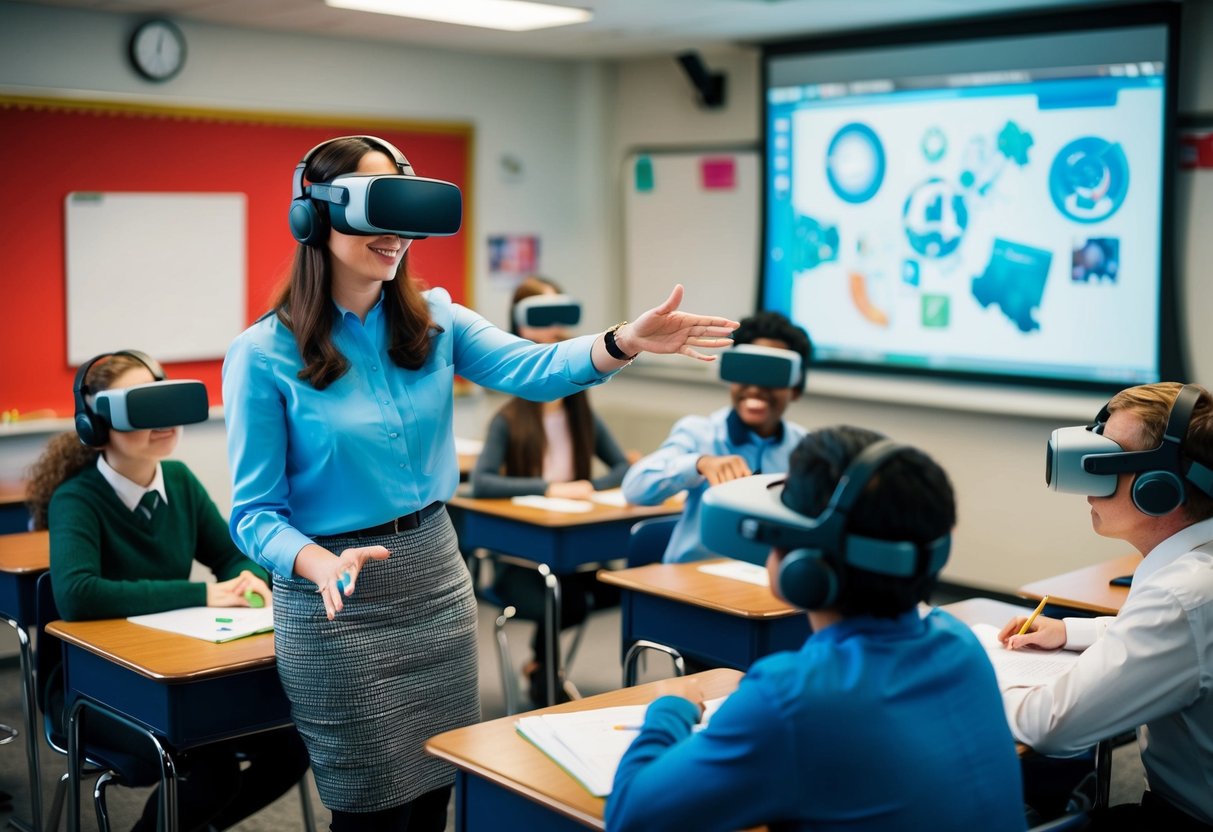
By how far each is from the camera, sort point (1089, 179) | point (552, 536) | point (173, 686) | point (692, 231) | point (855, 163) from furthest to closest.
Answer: point (692, 231), point (855, 163), point (1089, 179), point (552, 536), point (173, 686)

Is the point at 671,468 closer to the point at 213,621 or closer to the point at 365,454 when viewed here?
the point at 213,621

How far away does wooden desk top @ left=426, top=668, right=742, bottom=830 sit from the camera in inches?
67.1

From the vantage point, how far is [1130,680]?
74.7 inches

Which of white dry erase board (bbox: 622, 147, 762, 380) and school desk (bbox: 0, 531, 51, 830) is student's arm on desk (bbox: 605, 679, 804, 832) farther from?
white dry erase board (bbox: 622, 147, 762, 380)

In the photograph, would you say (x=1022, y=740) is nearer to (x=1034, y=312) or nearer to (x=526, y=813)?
(x=526, y=813)

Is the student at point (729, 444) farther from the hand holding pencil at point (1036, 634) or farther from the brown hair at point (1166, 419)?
the brown hair at point (1166, 419)

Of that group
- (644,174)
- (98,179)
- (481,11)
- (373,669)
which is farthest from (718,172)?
(373,669)

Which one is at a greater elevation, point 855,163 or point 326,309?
point 855,163

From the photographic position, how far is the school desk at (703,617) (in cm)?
281

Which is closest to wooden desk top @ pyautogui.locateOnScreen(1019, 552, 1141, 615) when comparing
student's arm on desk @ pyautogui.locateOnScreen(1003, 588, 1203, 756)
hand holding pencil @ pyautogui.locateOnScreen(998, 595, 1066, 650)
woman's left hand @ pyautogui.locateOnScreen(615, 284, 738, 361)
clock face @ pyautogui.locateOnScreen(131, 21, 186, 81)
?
hand holding pencil @ pyautogui.locateOnScreen(998, 595, 1066, 650)

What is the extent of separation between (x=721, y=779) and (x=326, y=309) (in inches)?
44.5

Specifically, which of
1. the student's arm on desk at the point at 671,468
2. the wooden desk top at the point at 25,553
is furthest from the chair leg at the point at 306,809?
the student's arm on desk at the point at 671,468

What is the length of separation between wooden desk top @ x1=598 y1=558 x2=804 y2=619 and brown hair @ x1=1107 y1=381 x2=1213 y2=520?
0.86 meters

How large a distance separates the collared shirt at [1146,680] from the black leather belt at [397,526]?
3.41ft
